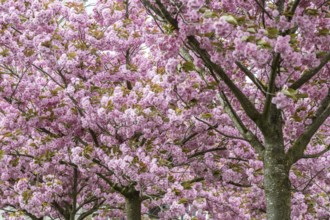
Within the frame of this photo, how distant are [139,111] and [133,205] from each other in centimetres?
264

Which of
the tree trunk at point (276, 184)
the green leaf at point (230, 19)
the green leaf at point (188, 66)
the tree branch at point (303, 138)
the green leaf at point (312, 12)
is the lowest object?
the tree trunk at point (276, 184)

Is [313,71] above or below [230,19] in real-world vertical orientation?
above

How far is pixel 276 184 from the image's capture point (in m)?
6.49

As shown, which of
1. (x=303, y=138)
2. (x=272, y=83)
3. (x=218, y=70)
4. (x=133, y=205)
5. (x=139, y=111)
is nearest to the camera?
(x=272, y=83)

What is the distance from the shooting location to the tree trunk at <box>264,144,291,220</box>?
6449mm

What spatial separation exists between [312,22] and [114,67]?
532 centimetres

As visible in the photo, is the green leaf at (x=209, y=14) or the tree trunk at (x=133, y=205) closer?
the green leaf at (x=209, y=14)

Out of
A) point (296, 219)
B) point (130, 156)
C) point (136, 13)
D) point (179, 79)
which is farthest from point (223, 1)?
point (296, 219)

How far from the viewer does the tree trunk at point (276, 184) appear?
6449mm

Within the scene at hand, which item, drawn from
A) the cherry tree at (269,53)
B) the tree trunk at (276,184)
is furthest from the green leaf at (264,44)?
the tree trunk at (276,184)

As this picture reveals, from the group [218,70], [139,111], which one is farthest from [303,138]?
[139,111]

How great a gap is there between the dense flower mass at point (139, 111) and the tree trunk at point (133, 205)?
0.07 ft

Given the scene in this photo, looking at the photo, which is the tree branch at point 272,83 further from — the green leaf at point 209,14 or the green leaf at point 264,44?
the green leaf at point 209,14

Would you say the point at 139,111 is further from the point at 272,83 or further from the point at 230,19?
the point at 230,19
